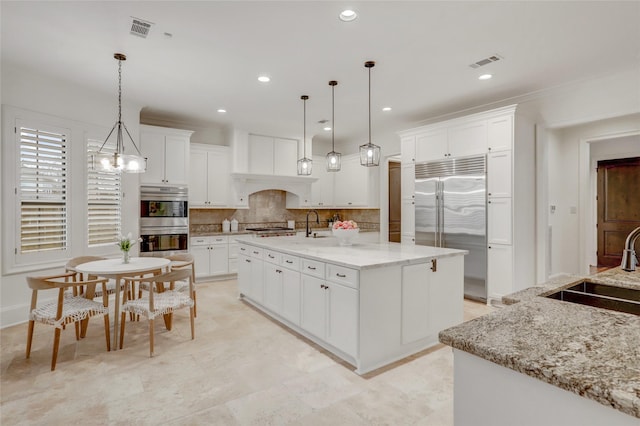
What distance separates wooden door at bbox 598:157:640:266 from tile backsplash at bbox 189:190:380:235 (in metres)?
4.62

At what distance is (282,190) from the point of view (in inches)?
279

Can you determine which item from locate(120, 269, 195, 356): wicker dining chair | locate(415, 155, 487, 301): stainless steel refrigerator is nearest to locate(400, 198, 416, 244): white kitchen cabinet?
locate(415, 155, 487, 301): stainless steel refrigerator

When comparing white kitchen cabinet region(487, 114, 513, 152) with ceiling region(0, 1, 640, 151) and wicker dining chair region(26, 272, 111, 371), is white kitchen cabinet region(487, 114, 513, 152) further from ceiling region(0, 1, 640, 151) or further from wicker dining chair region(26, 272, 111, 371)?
wicker dining chair region(26, 272, 111, 371)

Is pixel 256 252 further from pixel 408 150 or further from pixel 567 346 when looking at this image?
pixel 567 346

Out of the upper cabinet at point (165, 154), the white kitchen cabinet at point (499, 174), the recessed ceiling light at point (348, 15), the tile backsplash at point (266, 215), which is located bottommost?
the tile backsplash at point (266, 215)

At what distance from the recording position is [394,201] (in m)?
6.98

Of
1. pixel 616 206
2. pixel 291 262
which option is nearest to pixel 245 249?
pixel 291 262

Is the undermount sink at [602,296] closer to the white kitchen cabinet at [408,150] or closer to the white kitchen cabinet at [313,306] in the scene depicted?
the white kitchen cabinet at [313,306]

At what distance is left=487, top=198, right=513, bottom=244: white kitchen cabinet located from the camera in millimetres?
4207

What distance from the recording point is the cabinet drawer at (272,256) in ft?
12.1

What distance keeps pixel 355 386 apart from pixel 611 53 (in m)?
3.95

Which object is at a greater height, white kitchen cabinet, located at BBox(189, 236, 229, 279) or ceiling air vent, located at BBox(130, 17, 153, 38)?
ceiling air vent, located at BBox(130, 17, 153, 38)

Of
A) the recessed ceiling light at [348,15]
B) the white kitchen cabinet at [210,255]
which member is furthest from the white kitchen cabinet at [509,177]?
the white kitchen cabinet at [210,255]

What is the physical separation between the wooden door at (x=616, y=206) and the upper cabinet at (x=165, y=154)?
26.1ft
